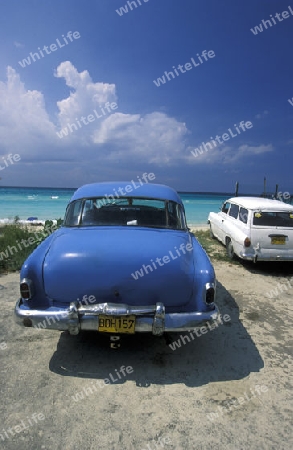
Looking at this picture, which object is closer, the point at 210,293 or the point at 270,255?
the point at 210,293

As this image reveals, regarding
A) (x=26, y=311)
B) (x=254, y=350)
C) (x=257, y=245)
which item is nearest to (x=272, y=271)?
(x=257, y=245)

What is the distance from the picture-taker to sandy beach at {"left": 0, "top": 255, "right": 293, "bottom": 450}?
7.27 ft

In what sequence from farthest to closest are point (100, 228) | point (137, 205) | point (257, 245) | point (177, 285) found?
point (257, 245), point (137, 205), point (100, 228), point (177, 285)

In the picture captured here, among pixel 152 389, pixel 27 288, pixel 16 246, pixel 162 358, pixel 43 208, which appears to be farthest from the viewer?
pixel 43 208

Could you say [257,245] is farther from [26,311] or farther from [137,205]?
[26,311]

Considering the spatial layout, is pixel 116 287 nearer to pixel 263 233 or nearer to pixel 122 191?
pixel 122 191

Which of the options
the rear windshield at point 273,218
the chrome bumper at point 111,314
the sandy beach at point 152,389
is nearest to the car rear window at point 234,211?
the rear windshield at point 273,218

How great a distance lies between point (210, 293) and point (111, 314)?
107 cm

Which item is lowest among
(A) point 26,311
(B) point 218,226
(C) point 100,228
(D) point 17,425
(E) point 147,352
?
(B) point 218,226

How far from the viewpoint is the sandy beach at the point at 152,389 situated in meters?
2.22

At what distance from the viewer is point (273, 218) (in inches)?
269

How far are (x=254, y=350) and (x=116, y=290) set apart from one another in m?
1.93

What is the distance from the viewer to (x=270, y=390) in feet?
9.11

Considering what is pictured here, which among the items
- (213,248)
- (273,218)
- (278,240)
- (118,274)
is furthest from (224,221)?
(118,274)
